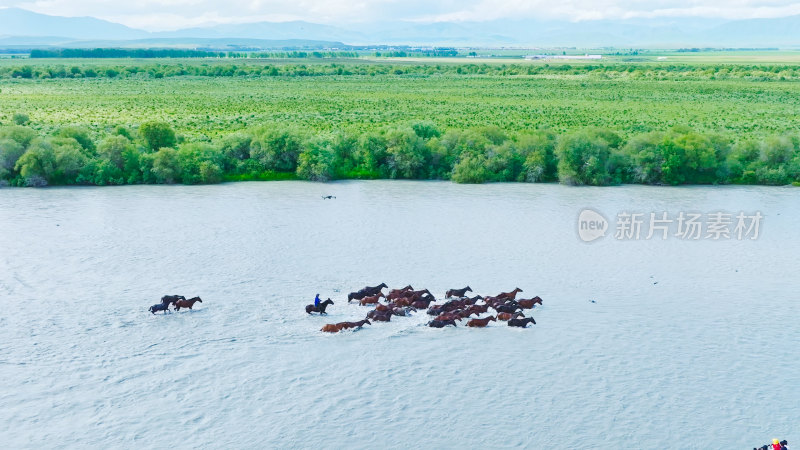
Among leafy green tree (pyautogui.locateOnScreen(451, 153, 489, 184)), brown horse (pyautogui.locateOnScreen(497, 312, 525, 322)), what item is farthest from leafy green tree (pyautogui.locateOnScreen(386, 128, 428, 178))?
brown horse (pyautogui.locateOnScreen(497, 312, 525, 322))

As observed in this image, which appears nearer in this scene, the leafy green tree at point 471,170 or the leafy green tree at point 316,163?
the leafy green tree at point 471,170

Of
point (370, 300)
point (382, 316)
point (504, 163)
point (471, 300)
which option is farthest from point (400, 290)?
point (504, 163)

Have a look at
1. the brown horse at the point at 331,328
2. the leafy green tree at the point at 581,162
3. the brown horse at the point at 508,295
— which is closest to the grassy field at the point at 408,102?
the leafy green tree at the point at 581,162

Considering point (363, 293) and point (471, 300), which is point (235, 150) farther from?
point (471, 300)

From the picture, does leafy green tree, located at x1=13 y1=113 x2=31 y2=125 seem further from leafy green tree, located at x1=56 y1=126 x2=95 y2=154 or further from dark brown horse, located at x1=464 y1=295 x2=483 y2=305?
dark brown horse, located at x1=464 y1=295 x2=483 y2=305

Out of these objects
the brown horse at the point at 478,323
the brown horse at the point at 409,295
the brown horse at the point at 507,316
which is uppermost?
the brown horse at the point at 409,295

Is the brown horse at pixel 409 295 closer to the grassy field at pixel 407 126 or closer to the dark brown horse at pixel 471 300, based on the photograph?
the dark brown horse at pixel 471 300

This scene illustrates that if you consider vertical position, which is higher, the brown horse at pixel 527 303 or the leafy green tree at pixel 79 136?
the leafy green tree at pixel 79 136
